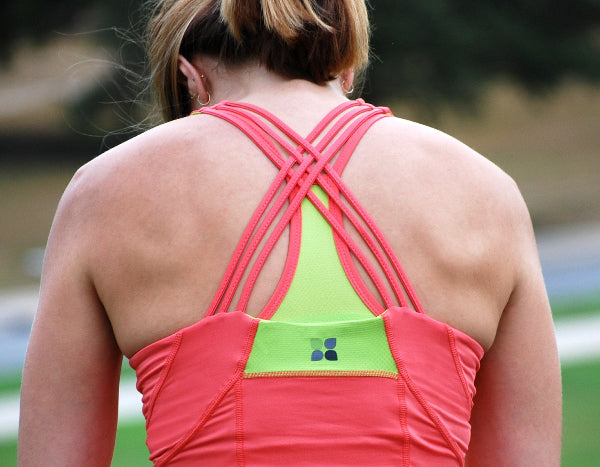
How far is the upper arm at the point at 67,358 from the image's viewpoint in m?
1.63

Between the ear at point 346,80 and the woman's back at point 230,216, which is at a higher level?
the ear at point 346,80

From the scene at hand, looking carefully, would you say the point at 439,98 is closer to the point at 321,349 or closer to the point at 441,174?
the point at 441,174

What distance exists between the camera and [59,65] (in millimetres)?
23094

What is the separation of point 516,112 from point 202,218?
2268 centimetres

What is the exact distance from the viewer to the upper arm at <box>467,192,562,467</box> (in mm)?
1765

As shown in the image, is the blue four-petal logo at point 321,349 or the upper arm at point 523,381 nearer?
the blue four-petal logo at point 321,349

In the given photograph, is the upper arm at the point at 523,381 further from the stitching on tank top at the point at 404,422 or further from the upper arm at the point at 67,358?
the upper arm at the point at 67,358

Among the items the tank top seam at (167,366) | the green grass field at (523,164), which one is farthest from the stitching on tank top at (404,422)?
the green grass field at (523,164)

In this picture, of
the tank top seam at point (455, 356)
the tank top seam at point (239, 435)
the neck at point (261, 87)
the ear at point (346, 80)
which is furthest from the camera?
the ear at point (346, 80)

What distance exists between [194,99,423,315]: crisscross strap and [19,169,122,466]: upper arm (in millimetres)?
255

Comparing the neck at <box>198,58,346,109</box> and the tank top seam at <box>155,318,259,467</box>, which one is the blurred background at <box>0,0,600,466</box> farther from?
the tank top seam at <box>155,318,259,467</box>

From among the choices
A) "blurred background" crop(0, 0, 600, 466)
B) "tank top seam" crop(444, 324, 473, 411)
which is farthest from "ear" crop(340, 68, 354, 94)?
"blurred background" crop(0, 0, 600, 466)

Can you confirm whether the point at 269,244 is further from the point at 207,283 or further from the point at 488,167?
the point at 488,167

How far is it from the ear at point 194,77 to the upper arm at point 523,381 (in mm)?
657
